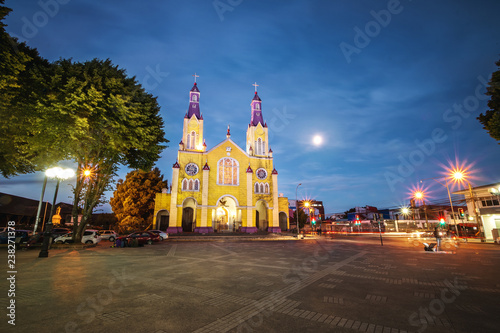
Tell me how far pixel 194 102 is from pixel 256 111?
11.8 meters

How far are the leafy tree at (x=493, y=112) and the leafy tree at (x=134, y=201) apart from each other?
121 feet

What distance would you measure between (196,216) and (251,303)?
30.3 meters

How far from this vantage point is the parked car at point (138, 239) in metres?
18.1

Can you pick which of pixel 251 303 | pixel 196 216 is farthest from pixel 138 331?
pixel 196 216

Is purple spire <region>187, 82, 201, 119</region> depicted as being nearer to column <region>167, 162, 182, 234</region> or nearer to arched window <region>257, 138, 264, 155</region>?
arched window <region>257, 138, 264, 155</region>

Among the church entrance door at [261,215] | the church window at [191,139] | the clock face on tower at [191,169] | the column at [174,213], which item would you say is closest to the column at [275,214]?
the church entrance door at [261,215]

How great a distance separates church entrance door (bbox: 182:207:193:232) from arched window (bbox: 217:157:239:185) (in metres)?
6.95

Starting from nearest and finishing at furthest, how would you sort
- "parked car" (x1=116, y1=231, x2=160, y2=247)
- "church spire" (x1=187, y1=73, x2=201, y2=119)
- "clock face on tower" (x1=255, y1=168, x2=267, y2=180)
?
"parked car" (x1=116, y1=231, x2=160, y2=247), "clock face on tower" (x1=255, y1=168, x2=267, y2=180), "church spire" (x1=187, y1=73, x2=201, y2=119)

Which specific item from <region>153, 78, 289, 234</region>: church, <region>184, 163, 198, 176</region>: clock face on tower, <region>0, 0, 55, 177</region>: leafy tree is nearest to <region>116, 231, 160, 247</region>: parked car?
<region>0, 0, 55, 177</region>: leafy tree

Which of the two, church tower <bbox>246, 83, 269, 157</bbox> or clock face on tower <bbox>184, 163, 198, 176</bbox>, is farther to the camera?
church tower <bbox>246, 83, 269, 157</bbox>

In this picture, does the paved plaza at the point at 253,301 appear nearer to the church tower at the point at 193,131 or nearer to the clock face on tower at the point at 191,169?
the clock face on tower at the point at 191,169

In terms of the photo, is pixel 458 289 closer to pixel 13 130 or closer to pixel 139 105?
pixel 139 105

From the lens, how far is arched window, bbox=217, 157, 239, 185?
36688mm

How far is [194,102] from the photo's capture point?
40.7 metres
